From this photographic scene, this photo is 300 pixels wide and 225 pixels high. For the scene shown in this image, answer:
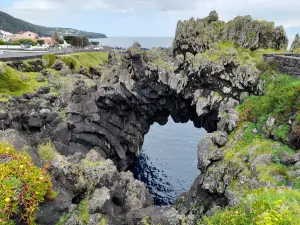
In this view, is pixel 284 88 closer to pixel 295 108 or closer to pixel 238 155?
pixel 295 108

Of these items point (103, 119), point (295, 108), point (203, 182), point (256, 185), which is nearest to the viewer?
point (256, 185)

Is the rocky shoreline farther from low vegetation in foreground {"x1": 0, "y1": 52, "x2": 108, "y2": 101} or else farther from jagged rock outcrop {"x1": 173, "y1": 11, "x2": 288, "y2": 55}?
low vegetation in foreground {"x1": 0, "y1": 52, "x2": 108, "y2": 101}

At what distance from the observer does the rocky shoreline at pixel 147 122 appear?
2408cm

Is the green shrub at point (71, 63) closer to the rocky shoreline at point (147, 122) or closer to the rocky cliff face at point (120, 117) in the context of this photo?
the rocky shoreline at point (147, 122)

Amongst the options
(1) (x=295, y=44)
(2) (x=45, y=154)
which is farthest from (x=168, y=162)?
(2) (x=45, y=154)

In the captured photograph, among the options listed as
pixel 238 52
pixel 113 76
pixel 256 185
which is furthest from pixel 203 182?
pixel 113 76

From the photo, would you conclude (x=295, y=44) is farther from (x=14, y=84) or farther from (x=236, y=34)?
(x=14, y=84)

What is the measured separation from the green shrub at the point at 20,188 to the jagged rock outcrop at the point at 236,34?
36.1 meters

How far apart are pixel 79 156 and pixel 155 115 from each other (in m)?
30.1

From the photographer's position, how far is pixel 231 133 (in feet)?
113

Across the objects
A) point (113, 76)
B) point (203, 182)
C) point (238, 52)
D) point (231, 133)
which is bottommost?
point (203, 182)

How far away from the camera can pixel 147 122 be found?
59469 mm

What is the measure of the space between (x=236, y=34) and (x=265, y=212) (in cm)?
4032

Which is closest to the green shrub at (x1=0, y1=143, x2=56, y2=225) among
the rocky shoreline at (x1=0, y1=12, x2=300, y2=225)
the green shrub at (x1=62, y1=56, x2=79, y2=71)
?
the rocky shoreline at (x1=0, y1=12, x2=300, y2=225)
